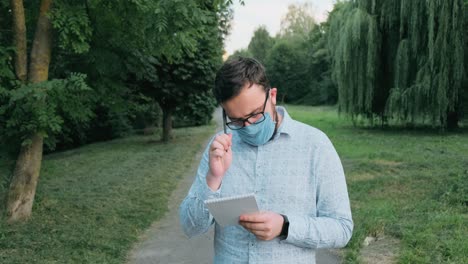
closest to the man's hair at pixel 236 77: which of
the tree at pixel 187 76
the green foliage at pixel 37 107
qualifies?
the green foliage at pixel 37 107

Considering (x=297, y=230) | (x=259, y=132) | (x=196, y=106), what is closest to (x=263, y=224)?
(x=297, y=230)

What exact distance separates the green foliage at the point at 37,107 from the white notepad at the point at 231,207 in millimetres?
4773

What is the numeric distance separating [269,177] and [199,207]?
0.33 metres

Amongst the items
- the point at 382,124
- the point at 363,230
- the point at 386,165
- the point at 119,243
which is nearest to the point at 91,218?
the point at 119,243

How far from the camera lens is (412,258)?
5000 millimetres

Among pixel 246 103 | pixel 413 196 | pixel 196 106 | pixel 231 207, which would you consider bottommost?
pixel 413 196

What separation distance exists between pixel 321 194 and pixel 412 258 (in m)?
3.40

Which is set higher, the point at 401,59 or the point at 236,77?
the point at 401,59

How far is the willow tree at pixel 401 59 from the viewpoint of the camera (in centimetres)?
1773

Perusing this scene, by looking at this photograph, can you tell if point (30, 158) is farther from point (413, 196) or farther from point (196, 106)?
point (196, 106)

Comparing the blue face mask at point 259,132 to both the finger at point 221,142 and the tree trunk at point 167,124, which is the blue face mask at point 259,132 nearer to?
the finger at point 221,142

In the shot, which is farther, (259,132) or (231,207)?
(259,132)

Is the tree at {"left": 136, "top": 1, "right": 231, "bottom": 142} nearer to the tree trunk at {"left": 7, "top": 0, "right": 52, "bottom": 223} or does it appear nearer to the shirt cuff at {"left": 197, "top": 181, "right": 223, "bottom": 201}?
the tree trunk at {"left": 7, "top": 0, "right": 52, "bottom": 223}

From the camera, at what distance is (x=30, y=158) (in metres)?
7.54
